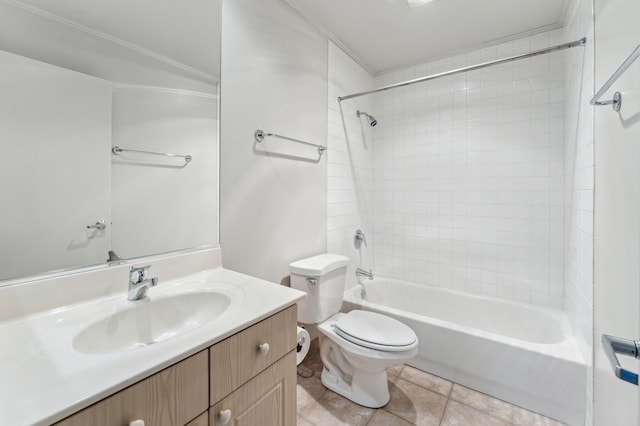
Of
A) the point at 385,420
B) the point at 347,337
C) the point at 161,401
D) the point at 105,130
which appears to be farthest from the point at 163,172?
the point at 385,420

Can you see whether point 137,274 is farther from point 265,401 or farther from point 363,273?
point 363,273

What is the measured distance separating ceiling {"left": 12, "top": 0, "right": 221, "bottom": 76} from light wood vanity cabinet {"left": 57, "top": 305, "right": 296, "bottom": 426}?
1.21 metres

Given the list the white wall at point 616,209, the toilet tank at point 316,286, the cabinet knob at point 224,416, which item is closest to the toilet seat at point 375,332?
the toilet tank at point 316,286

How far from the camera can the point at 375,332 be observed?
1570 mm

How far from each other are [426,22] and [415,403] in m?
2.56

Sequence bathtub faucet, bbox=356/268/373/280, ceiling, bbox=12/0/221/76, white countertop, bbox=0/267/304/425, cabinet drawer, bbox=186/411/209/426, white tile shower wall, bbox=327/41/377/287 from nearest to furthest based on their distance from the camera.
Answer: white countertop, bbox=0/267/304/425 < cabinet drawer, bbox=186/411/209/426 < ceiling, bbox=12/0/221/76 < white tile shower wall, bbox=327/41/377/287 < bathtub faucet, bbox=356/268/373/280

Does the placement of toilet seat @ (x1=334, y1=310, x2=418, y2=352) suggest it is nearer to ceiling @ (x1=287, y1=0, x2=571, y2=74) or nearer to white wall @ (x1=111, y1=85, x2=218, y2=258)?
white wall @ (x1=111, y1=85, x2=218, y2=258)

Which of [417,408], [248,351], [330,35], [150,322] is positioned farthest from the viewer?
[330,35]

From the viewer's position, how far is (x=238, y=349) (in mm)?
791

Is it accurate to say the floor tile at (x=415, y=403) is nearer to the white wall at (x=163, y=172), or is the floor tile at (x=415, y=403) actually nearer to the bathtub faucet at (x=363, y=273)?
the bathtub faucet at (x=363, y=273)

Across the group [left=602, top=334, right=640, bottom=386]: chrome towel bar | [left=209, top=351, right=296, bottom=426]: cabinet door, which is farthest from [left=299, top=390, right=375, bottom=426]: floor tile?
[left=602, top=334, right=640, bottom=386]: chrome towel bar

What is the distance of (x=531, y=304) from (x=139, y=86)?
2881 mm

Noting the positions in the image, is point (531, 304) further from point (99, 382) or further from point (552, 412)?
point (99, 382)

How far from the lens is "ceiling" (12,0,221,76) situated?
96cm
